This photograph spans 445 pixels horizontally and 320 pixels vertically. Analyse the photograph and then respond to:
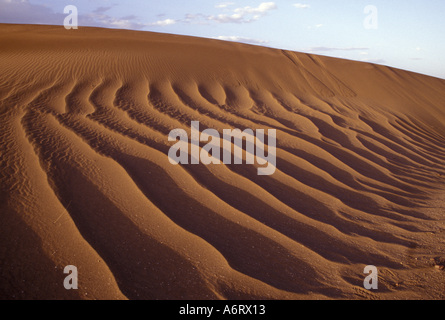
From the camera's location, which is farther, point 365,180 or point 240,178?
point 365,180

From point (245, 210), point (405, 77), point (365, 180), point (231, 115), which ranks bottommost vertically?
point (245, 210)

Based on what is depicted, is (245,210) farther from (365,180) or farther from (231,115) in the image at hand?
(231,115)

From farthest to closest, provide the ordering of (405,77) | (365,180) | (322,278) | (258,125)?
(405,77) → (258,125) → (365,180) → (322,278)

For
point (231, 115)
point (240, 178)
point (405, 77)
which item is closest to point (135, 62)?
point (231, 115)

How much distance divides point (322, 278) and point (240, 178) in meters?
1.10

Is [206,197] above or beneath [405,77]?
beneath

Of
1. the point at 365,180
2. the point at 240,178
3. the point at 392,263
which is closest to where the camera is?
the point at 392,263

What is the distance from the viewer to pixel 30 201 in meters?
1.96

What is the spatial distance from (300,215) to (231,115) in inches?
79.3

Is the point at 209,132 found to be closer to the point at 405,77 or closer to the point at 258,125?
the point at 258,125

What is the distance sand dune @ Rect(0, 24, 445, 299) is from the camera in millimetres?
1630

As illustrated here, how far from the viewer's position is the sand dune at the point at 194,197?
163 centimetres

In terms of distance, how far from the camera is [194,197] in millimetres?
2283

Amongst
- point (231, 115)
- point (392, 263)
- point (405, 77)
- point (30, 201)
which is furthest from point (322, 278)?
point (405, 77)
